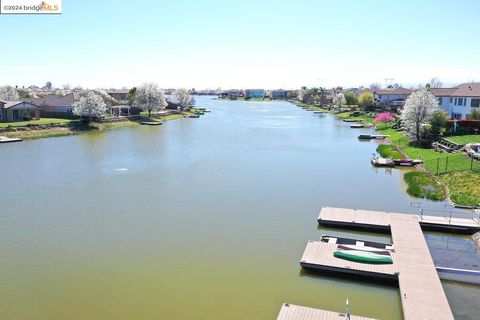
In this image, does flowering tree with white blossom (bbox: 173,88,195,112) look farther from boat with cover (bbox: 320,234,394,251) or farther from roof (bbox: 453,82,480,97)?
boat with cover (bbox: 320,234,394,251)

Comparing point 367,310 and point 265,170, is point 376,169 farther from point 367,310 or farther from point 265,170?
point 367,310

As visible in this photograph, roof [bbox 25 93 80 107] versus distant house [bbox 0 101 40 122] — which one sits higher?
roof [bbox 25 93 80 107]

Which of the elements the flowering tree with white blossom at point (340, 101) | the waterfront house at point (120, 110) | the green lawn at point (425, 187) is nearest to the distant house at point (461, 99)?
the green lawn at point (425, 187)

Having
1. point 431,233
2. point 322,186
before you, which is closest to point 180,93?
point 322,186

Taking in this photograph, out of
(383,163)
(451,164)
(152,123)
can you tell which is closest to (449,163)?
(451,164)

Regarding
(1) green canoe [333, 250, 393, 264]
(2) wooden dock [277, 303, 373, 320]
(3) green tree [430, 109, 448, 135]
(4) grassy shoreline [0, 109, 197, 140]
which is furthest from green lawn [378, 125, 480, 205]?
(4) grassy shoreline [0, 109, 197, 140]
